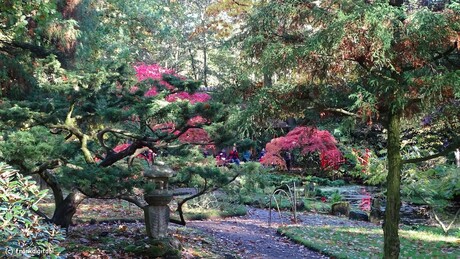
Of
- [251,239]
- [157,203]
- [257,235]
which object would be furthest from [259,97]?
[257,235]

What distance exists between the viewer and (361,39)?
3.89 m

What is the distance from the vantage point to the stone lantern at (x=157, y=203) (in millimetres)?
5498

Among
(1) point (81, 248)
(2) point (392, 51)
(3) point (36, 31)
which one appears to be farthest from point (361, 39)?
(3) point (36, 31)

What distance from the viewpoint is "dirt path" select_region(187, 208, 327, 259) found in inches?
271

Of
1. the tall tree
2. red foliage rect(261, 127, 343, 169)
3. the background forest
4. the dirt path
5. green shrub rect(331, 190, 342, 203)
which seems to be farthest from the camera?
red foliage rect(261, 127, 343, 169)

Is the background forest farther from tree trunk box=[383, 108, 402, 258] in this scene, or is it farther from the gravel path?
the gravel path

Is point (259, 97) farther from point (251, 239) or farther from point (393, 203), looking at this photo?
point (251, 239)

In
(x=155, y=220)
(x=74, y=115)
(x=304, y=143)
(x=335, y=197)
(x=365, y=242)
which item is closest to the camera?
(x=155, y=220)

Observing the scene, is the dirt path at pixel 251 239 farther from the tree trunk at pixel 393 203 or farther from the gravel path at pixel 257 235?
the tree trunk at pixel 393 203

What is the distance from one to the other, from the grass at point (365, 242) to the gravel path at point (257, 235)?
10.6 inches

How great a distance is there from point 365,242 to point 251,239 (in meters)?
2.07

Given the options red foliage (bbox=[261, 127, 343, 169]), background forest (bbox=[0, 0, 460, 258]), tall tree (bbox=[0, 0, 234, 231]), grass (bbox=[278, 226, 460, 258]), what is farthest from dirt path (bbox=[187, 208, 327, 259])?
red foliage (bbox=[261, 127, 343, 169])

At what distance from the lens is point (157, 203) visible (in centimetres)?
555

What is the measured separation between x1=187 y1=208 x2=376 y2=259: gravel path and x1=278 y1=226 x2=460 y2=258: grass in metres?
0.27
